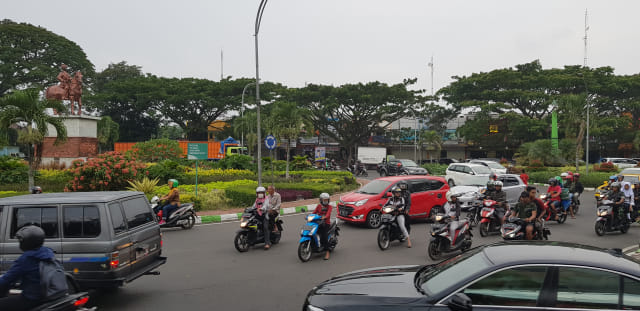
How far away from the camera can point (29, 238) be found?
3787 millimetres

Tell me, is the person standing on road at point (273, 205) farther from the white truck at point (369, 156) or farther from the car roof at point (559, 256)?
the white truck at point (369, 156)

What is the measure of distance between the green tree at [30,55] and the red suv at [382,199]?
44.9 m

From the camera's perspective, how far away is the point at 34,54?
46.4 m

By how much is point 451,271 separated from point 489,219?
7235mm

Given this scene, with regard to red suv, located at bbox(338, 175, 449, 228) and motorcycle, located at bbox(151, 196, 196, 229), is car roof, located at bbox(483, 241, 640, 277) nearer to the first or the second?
red suv, located at bbox(338, 175, 449, 228)

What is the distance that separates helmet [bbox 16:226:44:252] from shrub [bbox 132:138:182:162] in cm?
2022

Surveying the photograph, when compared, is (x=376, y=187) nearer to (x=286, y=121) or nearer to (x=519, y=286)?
(x=519, y=286)

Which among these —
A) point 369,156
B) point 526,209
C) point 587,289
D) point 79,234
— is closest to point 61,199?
point 79,234

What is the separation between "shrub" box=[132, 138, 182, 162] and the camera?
22.9 metres

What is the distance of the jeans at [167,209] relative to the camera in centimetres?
1108

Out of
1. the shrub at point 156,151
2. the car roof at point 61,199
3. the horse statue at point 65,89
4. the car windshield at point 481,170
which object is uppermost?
the horse statue at point 65,89

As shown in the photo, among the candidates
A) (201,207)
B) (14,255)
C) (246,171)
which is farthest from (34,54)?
(14,255)

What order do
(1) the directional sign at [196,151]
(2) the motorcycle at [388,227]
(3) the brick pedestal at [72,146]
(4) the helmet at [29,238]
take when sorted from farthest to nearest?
1. (3) the brick pedestal at [72,146]
2. (1) the directional sign at [196,151]
3. (2) the motorcycle at [388,227]
4. (4) the helmet at [29,238]

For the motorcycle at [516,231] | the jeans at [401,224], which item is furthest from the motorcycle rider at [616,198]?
the jeans at [401,224]
